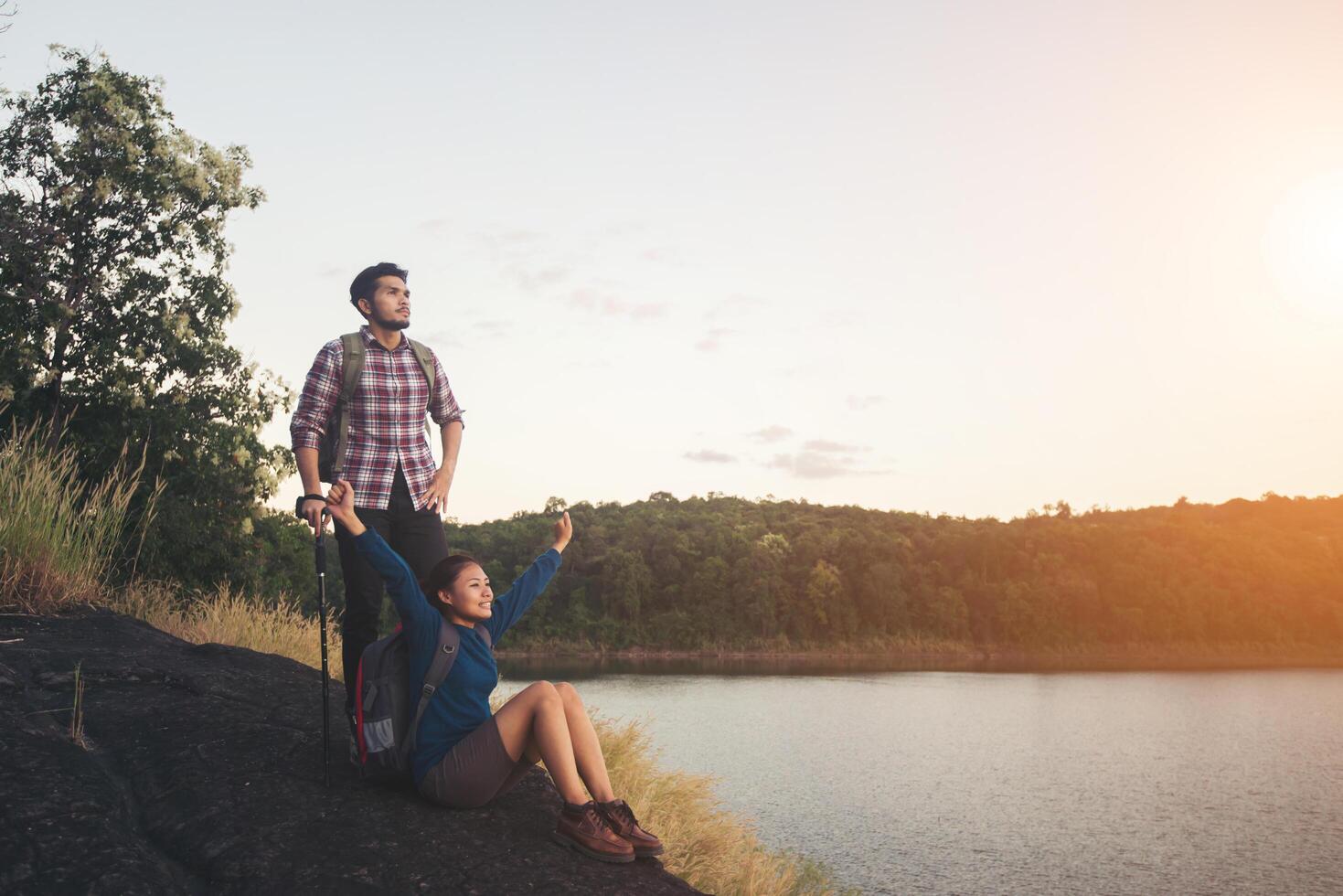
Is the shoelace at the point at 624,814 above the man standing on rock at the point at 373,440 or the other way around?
the other way around

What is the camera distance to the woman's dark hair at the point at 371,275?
4168 millimetres

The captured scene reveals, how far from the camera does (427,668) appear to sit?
10.9 feet

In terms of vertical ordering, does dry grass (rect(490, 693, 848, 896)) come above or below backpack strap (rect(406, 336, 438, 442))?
below

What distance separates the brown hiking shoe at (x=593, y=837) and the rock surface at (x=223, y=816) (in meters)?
0.04

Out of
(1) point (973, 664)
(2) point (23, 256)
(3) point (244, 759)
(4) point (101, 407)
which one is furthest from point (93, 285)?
(1) point (973, 664)

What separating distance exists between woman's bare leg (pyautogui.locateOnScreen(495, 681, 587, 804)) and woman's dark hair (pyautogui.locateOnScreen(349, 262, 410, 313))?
1.88 metres

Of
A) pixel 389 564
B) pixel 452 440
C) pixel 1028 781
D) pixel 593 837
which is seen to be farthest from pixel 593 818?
pixel 1028 781

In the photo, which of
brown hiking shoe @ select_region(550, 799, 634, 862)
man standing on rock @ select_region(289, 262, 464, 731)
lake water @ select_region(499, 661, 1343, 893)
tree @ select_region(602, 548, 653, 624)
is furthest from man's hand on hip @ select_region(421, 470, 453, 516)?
tree @ select_region(602, 548, 653, 624)

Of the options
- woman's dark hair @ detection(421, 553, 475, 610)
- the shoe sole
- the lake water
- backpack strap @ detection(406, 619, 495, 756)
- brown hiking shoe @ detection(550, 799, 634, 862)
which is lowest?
the lake water

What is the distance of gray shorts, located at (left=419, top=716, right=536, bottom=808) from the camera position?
328 cm

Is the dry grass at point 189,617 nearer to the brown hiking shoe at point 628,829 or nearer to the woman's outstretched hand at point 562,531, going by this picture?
the woman's outstretched hand at point 562,531

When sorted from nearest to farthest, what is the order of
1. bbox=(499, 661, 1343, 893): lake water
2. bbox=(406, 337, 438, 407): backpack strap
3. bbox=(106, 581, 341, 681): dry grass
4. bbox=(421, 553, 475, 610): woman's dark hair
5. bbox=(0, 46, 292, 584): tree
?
bbox=(421, 553, 475, 610): woman's dark hair < bbox=(406, 337, 438, 407): backpack strap < bbox=(106, 581, 341, 681): dry grass < bbox=(0, 46, 292, 584): tree < bbox=(499, 661, 1343, 893): lake water

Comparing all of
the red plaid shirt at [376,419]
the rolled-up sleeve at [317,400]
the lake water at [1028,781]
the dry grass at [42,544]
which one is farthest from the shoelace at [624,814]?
the lake water at [1028,781]

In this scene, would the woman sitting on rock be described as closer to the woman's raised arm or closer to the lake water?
the woman's raised arm
